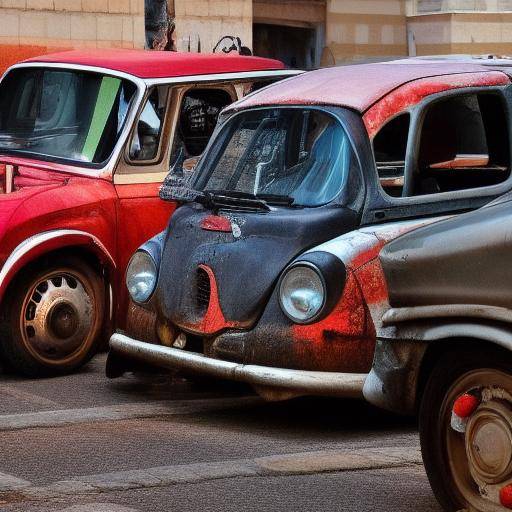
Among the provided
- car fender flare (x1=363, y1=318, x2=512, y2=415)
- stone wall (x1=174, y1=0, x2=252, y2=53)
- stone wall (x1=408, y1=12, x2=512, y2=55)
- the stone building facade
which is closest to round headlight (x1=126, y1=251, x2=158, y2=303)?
car fender flare (x1=363, y1=318, x2=512, y2=415)

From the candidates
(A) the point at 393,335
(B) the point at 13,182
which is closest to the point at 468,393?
(A) the point at 393,335

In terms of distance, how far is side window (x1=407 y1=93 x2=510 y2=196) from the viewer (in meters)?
9.20

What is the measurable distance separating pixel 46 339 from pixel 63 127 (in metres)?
1.61

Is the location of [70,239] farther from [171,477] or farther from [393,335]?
[393,335]

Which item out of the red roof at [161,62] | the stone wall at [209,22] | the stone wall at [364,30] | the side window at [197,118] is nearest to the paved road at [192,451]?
the side window at [197,118]

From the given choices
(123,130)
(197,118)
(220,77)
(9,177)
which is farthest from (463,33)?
(9,177)

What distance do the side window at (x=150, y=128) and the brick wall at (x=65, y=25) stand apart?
11151mm

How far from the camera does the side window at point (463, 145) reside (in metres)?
9.20

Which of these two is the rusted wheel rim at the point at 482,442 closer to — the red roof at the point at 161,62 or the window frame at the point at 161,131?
the window frame at the point at 161,131

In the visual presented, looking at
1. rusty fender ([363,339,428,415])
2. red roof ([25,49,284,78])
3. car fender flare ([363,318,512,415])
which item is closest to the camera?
car fender flare ([363,318,512,415])

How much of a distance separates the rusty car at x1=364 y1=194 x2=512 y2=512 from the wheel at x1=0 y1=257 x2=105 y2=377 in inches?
158

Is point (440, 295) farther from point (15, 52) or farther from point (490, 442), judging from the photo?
point (15, 52)

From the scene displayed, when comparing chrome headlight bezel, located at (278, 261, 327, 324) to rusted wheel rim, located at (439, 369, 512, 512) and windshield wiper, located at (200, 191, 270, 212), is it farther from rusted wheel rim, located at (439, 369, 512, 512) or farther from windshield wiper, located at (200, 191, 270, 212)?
rusted wheel rim, located at (439, 369, 512, 512)

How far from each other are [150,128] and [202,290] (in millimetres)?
2510
